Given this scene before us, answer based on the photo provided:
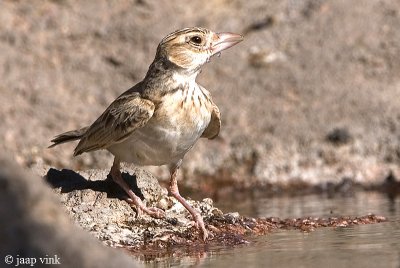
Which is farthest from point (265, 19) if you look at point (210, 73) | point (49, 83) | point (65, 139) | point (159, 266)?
point (159, 266)

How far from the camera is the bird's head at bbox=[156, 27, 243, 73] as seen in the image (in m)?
8.39

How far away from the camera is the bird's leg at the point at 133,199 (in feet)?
26.6

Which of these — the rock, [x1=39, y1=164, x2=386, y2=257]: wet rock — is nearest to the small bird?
[x1=39, y1=164, x2=386, y2=257]: wet rock

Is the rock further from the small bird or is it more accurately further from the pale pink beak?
the pale pink beak

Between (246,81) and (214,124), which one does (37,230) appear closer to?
(214,124)

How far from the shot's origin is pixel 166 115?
800 centimetres

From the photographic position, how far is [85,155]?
12.7 m

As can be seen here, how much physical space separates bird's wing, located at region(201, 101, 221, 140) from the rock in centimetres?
382

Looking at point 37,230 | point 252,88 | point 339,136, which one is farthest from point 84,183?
point 252,88

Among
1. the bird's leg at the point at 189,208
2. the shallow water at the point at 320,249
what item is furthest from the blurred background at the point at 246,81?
the bird's leg at the point at 189,208

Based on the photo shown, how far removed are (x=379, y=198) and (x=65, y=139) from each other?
10.8ft

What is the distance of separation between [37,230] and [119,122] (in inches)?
143

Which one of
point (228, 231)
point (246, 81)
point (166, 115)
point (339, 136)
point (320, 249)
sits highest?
point (246, 81)

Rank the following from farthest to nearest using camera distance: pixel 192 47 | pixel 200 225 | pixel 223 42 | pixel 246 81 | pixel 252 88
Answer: pixel 246 81 < pixel 252 88 < pixel 223 42 < pixel 192 47 < pixel 200 225
